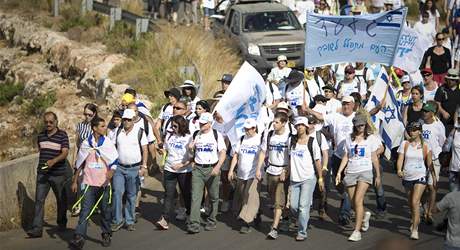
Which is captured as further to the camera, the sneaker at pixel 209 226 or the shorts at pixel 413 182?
the sneaker at pixel 209 226

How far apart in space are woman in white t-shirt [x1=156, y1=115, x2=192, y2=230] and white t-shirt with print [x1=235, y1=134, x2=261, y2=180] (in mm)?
697

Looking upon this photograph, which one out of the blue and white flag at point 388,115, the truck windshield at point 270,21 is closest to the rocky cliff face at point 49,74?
the truck windshield at point 270,21

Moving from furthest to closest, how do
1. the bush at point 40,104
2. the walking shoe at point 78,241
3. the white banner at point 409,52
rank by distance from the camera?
the bush at point 40,104 < the white banner at point 409,52 < the walking shoe at point 78,241

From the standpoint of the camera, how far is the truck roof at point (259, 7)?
932 inches

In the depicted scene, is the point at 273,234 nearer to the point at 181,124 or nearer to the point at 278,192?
the point at 278,192

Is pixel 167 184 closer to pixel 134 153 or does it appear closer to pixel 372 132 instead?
pixel 134 153

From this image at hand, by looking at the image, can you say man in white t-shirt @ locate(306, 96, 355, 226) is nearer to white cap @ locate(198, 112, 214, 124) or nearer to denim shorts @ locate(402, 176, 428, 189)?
denim shorts @ locate(402, 176, 428, 189)

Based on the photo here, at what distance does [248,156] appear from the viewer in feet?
42.8

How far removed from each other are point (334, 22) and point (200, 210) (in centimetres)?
349

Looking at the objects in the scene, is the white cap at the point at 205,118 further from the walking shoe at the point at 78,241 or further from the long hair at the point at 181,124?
the walking shoe at the point at 78,241

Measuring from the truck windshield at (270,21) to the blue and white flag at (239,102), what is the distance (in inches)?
366

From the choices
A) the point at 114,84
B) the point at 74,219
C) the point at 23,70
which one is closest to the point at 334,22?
the point at 74,219

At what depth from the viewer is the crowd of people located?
12617 millimetres

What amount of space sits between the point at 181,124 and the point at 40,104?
9811 mm
